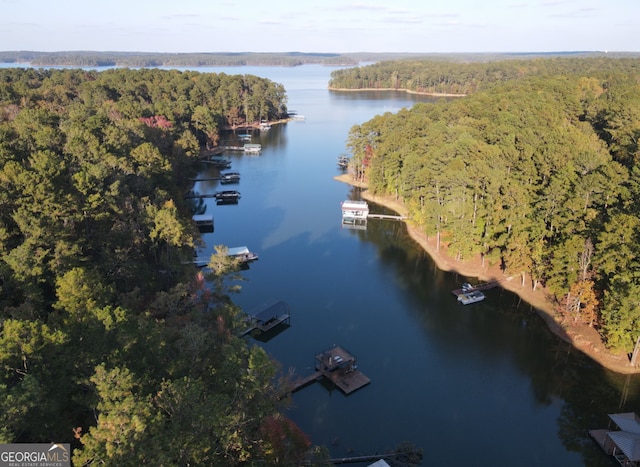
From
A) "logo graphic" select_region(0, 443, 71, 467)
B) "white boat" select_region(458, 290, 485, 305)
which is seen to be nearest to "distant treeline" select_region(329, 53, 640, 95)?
"white boat" select_region(458, 290, 485, 305)

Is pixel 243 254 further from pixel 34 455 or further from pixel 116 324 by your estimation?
pixel 34 455

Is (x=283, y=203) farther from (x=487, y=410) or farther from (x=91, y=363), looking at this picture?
(x=91, y=363)

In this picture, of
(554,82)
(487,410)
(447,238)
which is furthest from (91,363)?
(554,82)

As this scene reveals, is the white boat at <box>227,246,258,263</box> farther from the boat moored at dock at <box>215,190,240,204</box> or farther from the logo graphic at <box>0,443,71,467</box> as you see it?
the logo graphic at <box>0,443,71,467</box>

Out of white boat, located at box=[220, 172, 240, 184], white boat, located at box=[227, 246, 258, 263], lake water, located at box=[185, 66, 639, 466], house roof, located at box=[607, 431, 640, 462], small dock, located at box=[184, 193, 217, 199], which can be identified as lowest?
lake water, located at box=[185, 66, 639, 466]

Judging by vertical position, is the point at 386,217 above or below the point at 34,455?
below

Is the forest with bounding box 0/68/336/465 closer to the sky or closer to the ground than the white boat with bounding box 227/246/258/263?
closer to the sky

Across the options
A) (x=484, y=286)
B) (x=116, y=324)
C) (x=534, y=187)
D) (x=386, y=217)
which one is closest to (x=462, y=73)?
(x=386, y=217)

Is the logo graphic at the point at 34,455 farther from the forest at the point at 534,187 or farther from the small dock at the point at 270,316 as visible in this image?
the forest at the point at 534,187
